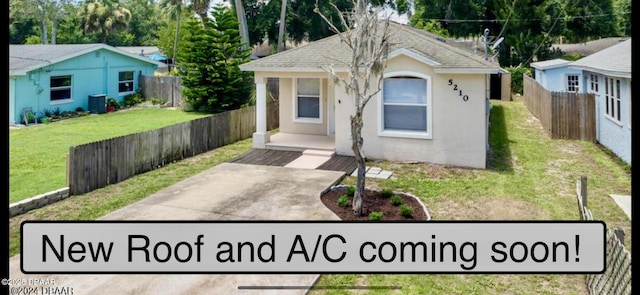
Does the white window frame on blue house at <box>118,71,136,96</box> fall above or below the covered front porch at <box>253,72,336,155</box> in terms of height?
above

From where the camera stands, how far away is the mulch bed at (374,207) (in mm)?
6161

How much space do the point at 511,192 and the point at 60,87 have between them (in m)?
17.9

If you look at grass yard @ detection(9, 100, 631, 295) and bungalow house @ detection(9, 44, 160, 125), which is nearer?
grass yard @ detection(9, 100, 631, 295)

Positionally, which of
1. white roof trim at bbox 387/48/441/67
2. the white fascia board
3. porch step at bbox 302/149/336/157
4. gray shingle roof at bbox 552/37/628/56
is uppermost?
gray shingle roof at bbox 552/37/628/56

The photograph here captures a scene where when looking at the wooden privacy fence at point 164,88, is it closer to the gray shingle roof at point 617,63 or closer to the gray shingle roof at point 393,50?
the gray shingle roof at point 393,50

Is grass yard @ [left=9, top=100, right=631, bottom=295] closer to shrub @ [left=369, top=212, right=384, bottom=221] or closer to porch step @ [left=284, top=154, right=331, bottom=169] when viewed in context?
shrub @ [left=369, top=212, right=384, bottom=221]

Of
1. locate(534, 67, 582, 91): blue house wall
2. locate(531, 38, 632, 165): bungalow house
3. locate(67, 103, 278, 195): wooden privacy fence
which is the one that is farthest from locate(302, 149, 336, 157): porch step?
locate(534, 67, 582, 91): blue house wall

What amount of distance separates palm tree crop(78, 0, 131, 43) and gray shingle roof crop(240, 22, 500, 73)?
28.5 meters

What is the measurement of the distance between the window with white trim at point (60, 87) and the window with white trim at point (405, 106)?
1456 centimetres

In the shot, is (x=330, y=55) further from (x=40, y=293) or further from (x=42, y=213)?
(x=40, y=293)

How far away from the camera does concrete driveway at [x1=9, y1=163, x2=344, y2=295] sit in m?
4.04

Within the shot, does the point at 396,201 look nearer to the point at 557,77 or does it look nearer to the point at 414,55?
the point at 414,55

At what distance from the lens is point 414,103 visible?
375 inches
